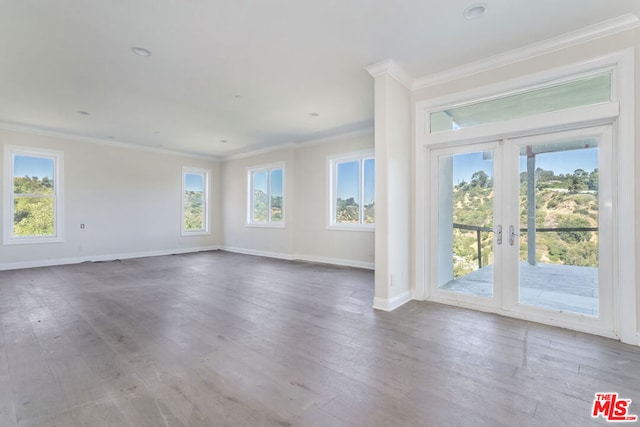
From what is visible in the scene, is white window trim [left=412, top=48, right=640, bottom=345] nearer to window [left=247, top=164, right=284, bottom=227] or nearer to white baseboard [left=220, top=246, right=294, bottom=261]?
white baseboard [left=220, top=246, right=294, bottom=261]

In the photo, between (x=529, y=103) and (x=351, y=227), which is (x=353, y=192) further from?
(x=529, y=103)

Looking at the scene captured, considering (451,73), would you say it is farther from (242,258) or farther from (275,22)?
(242,258)

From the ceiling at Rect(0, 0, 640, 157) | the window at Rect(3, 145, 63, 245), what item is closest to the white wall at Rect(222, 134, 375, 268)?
the ceiling at Rect(0, 0, 640, 157)

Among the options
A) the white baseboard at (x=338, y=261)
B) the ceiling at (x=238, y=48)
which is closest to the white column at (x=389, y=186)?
the ceiling at (x=238, y=48)

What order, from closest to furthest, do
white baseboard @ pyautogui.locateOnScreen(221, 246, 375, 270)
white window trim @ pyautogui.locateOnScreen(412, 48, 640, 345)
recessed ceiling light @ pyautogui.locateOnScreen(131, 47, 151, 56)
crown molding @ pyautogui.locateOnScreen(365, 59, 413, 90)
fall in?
white window trim @ pyautogui.locateOnScreen(412, 48, 640, 345)
recessed ceiling light @ pyautogui.locateOnScreen(131, 47, 151, 56)
crown molding @ pyautogui.locateOnScreen(365, 59, 413, 90)
white baseboard @ pyautogui.locateOnScreen(221, 246, 375, 270)

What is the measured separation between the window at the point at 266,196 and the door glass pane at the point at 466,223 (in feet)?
15.5

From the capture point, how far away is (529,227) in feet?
11.0

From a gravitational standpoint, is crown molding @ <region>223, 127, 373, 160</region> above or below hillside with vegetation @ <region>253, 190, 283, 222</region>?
above

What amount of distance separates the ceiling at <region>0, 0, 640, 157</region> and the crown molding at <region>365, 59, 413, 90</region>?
7 cm

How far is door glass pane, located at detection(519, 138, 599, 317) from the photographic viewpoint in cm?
302

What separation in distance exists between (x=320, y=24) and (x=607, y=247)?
11.2 feet

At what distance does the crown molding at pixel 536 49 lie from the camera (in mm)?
2746

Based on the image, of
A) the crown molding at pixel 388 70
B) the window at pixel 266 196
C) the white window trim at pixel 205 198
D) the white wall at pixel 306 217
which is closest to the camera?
the crown molding at pixel 388 70

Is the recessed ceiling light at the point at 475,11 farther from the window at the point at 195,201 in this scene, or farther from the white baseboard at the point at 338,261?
the window at the point at 195,201
